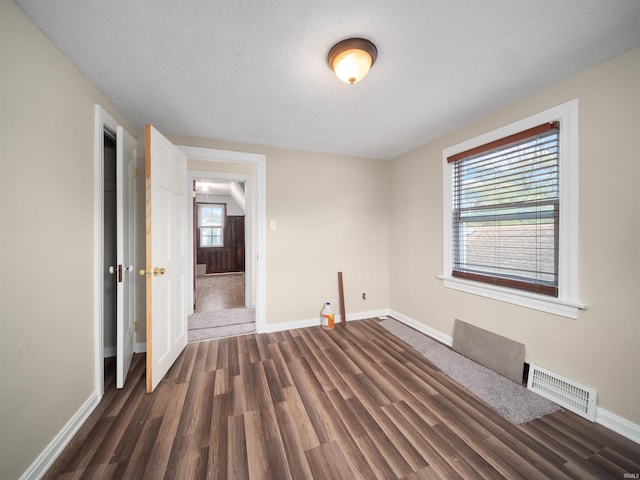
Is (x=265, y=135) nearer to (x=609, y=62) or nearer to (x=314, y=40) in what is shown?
(x=314, y=40)

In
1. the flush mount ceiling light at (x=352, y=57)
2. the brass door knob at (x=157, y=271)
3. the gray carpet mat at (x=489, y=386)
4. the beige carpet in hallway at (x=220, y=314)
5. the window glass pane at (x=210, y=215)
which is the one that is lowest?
the gray carpet mat at (x=489, y=386)

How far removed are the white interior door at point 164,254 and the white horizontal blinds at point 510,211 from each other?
2.81 meters

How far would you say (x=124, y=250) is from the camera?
2006 millimetres

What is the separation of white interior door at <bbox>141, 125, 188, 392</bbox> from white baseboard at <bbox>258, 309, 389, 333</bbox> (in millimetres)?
950

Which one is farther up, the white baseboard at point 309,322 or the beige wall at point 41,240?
the beige wall at point 41,240

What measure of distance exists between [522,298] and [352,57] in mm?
2215

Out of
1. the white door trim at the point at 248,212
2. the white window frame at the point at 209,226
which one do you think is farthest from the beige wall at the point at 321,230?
the white window frame at the point at 209,226

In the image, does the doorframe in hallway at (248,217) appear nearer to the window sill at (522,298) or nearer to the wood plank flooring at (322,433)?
the wood plank flooring at (322,433)

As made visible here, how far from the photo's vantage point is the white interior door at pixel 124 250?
186cm

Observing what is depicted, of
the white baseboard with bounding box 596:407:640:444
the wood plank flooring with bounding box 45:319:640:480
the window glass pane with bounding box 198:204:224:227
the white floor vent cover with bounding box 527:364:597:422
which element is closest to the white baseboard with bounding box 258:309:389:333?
the wood plank flooring with bounding box 45:319:640:480

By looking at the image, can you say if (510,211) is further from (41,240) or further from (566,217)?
(41,240)

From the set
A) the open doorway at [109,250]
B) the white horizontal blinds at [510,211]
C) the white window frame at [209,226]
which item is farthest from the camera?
the white window frame at [209,226]

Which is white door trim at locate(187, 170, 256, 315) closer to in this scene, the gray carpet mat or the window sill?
the gray carpet mat

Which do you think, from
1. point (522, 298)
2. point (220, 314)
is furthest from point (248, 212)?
point (522, 298)
